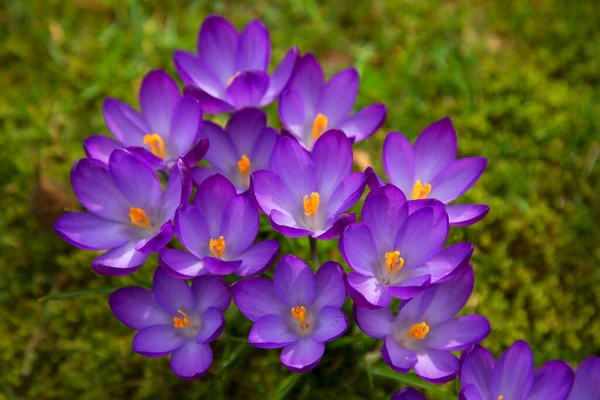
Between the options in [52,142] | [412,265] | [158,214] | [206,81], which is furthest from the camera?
[52,142]

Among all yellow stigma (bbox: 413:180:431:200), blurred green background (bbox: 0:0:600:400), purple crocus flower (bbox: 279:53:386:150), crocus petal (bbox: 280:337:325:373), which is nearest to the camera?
crocus petal (bbox: 280:337:325:373)

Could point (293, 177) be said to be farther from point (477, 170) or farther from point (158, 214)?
point (477, 170)

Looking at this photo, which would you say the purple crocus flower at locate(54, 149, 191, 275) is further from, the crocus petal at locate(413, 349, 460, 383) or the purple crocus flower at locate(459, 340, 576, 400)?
the purple crocus flower at locate(459, 340, 576, 400)

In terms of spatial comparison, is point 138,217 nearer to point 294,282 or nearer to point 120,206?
point 120,206

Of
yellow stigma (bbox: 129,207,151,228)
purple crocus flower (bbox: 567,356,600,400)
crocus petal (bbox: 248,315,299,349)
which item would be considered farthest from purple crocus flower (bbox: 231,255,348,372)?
purple crocus flower (bbox: 567,356,600,400)

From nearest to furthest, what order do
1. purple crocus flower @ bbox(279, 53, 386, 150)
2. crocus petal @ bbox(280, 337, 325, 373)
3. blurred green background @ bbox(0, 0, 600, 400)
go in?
crocus petal @ bbox(280, 337, 325, 373) → purple crocus flower @ bbox(279, 53, 386, 150) → blurred green background @ bbox(0, 0, 600, 400)

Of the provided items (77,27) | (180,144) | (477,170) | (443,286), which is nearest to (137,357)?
(180,144)
